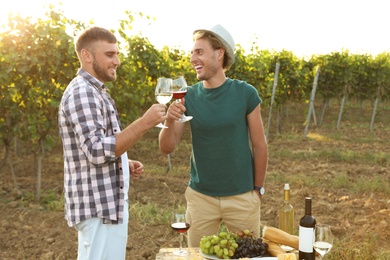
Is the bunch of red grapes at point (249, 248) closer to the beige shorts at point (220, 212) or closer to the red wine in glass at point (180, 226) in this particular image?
the red wine in glass at point (180, 226)

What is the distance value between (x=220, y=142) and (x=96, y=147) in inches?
35.3

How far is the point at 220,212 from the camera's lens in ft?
9.20

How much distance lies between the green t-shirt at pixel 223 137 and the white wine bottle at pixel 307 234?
2.08 feet

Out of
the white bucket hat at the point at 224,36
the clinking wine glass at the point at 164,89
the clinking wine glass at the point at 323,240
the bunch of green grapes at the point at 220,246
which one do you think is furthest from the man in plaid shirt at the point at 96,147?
the clinking wine glass at the point at 323,240

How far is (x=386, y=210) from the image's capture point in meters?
5.79

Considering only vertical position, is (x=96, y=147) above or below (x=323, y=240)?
above

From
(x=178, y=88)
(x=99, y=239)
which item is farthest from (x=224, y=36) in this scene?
(x=99, y=239)

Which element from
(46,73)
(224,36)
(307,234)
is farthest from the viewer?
(46,73)

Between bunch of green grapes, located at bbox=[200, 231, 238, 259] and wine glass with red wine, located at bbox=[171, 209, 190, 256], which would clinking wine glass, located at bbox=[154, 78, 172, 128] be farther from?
bunch of green grapes, located at bbox=[200, 231, 238, 259]

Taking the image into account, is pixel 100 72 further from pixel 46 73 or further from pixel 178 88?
pixel 46 73

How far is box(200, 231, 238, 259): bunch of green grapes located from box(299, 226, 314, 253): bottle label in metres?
0.32

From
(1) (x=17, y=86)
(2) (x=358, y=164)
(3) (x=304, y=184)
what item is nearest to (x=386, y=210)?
(3) (x=304, y=184)

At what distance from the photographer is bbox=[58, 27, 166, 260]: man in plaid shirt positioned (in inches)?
81.4

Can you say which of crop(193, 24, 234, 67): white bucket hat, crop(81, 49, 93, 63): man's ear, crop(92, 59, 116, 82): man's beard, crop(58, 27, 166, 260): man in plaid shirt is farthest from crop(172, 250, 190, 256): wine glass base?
crop(193, 24, 234, 67): white bucket hat
